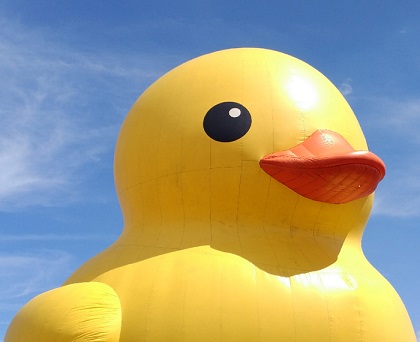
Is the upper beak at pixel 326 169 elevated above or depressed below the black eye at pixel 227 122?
below

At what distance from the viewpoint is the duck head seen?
7.59m

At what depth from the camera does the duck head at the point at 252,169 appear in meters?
7.59

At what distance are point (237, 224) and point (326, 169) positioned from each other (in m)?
1.26

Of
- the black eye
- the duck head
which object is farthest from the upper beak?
the black eye

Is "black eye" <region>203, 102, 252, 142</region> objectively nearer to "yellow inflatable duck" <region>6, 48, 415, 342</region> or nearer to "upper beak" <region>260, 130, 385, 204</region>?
"yellow inflatable duck" <region>6, 48, 415, 342</region>

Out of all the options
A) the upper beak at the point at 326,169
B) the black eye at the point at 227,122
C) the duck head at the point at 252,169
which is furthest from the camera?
the black eye at the point at 227,122

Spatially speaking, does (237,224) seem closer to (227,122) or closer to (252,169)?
(252,169)

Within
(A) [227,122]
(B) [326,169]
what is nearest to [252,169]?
(A) [227,122]

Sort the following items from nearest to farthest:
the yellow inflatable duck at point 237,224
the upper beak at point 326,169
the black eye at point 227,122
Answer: the yellow inflatable duck at point 237,224, the upper beak at point 326,169, the black eye at point 227,122

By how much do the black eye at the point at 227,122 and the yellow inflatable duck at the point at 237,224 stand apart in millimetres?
13

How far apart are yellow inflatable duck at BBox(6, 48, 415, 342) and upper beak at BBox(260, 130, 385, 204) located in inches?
0.7

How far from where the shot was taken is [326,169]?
Result: 742cm

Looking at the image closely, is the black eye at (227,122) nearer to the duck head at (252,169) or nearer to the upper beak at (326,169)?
the duck head at (252,169)

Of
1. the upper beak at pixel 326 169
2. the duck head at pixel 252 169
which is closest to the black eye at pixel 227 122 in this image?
the duck head at pixel 252 169
